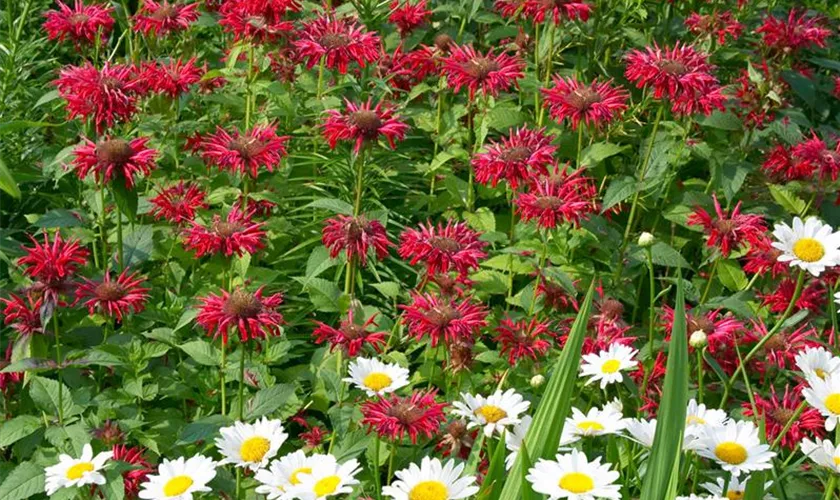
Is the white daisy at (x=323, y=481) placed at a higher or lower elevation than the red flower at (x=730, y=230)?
lower

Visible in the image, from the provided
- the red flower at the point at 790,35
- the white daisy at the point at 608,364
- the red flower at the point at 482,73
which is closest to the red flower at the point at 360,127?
the red flower at the point at 482,73

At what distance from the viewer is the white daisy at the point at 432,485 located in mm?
1632

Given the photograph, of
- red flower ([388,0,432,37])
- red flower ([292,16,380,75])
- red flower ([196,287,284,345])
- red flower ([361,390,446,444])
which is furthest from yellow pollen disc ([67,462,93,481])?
red flower ([388,0,432,37])

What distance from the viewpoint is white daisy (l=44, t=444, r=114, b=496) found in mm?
1813

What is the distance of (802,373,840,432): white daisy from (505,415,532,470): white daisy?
17.1 inches

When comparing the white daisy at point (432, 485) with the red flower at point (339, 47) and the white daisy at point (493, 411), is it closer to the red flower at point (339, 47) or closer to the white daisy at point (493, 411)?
the white daisy at point (493, 411)

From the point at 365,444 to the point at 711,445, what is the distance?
0.67 metres

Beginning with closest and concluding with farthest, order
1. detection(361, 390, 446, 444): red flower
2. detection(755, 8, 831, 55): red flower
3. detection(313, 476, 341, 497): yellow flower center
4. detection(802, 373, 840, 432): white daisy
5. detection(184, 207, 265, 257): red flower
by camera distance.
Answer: detection(313, 476, 341, 497): yellow flower center
detection(802, 373, 840, 432): white daisy
detection(361, 390, 446, 444): red flower
detection(184, 207, 265, 257): red flower
detection(755, 8, 831, 55): red flower

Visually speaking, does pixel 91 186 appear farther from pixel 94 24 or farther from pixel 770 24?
pixel 770 24

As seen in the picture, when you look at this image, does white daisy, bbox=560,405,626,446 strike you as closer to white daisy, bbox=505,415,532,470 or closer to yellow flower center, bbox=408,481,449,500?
white daisy, bbox=505,415,532,470

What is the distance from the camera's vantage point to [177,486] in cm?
174

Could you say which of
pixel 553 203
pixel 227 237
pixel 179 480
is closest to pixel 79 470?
pixel 179 480

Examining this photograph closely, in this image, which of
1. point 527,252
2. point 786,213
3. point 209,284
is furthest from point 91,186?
point 786,213

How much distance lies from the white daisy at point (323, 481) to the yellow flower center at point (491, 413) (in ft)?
0.85
